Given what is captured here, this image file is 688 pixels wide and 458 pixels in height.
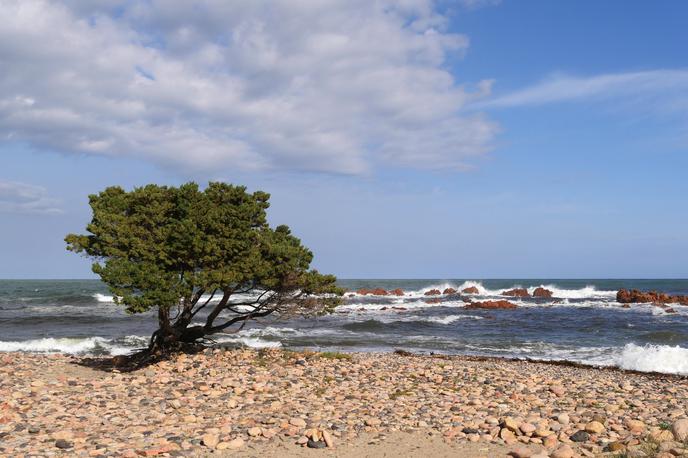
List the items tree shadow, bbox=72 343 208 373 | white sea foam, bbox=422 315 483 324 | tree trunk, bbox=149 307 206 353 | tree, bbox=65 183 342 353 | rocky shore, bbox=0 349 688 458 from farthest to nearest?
1. white sea foam, bbox=422 315 483 324
2. tree trunk, bbox=149 307 206 353
3. tree shadow, bbox=72 343 208 373
4. tree, bbox=65 183 342 353
5. rocky shore, bbox=0 349 688 458

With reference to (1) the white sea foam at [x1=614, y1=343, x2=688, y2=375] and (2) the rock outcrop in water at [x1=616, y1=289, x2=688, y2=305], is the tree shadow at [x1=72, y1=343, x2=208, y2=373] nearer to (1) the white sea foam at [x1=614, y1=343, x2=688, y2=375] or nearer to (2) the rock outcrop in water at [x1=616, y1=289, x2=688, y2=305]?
(1) the white sea foam at [x1=614, y1=343, x2=688, y2=375]

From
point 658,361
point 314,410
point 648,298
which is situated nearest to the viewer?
point 314,410

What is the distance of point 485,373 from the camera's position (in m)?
15.7

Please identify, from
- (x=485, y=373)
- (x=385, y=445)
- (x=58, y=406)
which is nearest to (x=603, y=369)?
(x=485, y=373)

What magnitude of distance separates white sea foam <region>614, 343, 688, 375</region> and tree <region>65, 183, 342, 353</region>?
491 inches

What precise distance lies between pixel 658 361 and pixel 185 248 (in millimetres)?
17716

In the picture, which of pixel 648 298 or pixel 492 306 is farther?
pixel 648 298

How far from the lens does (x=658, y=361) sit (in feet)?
68.2

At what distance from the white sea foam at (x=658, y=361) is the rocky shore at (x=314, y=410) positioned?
447cm

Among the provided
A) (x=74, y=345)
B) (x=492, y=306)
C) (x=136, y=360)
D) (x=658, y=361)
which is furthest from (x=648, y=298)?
(x=136, y=360)

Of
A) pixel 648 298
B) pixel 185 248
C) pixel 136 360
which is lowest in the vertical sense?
pixel 136 360

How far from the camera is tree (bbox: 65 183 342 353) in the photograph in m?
14.2

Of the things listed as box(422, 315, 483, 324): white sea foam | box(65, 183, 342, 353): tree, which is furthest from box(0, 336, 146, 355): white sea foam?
box(422, 315, 483, 324): white sea foam

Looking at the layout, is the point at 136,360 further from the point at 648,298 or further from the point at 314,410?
the point at 648,298
